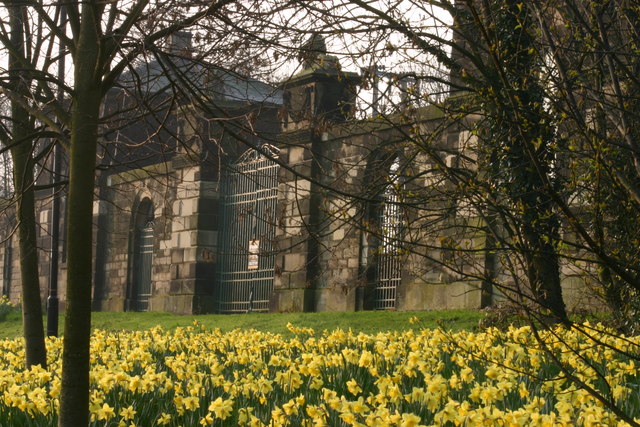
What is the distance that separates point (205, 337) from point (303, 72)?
828 centimetres

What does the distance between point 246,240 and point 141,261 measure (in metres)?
4.62

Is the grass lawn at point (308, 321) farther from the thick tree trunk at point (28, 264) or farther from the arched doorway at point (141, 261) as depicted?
the thick tree trunk at point (28, 264)

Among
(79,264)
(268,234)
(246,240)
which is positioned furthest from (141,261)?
(79,264)

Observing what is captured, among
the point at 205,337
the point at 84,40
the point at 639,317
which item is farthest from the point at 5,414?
the point at 639,317

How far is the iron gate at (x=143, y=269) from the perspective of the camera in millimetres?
24328

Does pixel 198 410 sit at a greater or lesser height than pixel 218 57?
lesser

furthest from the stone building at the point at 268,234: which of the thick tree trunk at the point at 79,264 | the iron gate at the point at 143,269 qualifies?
the thick tree trunk at the point at 79,264

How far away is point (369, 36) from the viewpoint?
799cm

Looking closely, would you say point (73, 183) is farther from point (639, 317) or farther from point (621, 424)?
point (639, 317)

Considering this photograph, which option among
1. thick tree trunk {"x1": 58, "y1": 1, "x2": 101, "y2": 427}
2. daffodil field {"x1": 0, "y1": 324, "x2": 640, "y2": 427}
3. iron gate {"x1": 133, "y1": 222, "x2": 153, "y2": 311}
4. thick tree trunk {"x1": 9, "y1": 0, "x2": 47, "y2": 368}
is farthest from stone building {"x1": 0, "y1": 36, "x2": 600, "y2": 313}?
thick tree trunk {"x1": 58, "y1": 1, "x2": 101, "y2": 427}

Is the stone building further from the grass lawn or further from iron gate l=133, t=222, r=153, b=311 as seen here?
the grass lawn

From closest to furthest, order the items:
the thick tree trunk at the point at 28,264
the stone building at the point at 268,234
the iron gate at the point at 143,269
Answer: the thick tree trunk at the point at 28,264
the stone building at the point at 268,234
the iron gate at the point at 143,269

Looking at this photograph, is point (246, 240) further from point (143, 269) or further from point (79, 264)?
point (79, 264)

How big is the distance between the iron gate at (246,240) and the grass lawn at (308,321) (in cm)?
131
